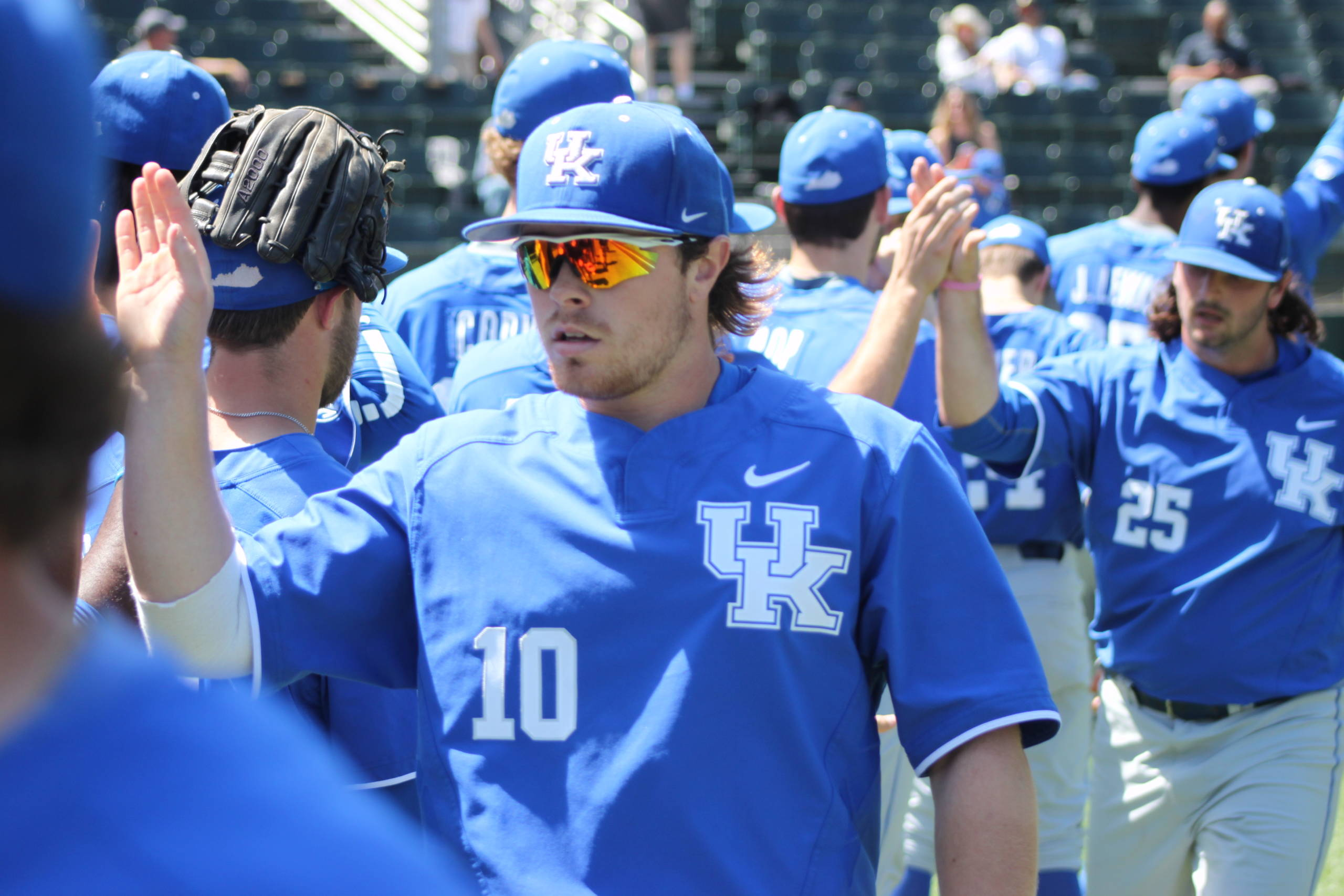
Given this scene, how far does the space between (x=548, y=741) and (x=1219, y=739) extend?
2611 millimetres

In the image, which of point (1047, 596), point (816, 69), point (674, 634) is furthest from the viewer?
point (816, 69)

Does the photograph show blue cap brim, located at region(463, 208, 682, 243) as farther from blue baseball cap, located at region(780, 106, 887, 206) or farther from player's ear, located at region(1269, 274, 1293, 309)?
player's ear, located at region(1269, 274, 1293, 309)

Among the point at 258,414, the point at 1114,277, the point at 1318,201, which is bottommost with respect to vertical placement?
the point at 1114,277

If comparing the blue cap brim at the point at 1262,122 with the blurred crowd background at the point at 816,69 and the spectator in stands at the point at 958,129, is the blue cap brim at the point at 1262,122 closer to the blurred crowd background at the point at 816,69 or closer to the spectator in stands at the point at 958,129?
the spectator in stands at the point at 958,129

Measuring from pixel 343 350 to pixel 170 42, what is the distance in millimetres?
9342

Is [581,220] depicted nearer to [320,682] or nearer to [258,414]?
[258,414]

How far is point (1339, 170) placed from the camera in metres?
6.02

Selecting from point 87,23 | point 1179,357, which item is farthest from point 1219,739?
point 87,23

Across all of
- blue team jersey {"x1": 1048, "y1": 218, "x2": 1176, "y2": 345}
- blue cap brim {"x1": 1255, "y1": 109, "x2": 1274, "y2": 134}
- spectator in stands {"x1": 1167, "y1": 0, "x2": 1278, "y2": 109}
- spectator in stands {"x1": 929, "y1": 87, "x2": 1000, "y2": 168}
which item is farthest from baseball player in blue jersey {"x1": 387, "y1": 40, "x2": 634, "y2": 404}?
spectator in stands {"x1": 1167, "y1": 0, "x2": 1278, "y2": 109}

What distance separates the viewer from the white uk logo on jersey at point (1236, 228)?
3.92 m

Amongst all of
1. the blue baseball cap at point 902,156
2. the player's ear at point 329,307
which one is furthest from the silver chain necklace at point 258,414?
the blue baseball cap at point 902,156

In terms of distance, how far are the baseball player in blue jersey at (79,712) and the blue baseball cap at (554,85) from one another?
11.4ft

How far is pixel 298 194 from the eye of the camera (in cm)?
226

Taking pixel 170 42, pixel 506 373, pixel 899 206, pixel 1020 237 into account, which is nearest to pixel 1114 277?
pixel 1020 237
